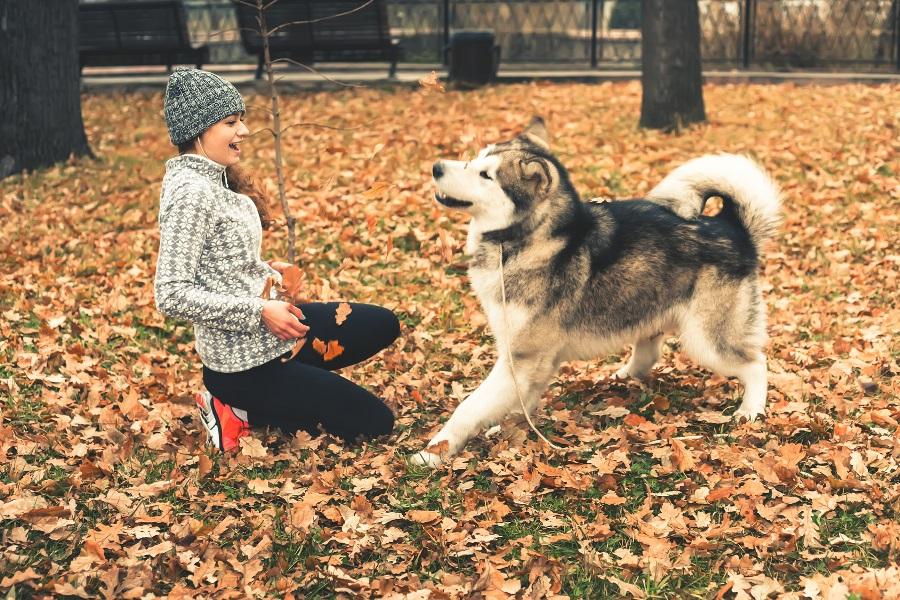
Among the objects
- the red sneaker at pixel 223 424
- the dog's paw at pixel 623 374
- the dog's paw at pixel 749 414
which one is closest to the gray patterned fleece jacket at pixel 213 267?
the red sneaker at pixel 223 424

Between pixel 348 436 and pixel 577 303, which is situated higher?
pixel 577 303

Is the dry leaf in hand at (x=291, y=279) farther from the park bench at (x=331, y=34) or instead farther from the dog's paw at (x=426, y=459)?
the park bench at (x=331, y=34)

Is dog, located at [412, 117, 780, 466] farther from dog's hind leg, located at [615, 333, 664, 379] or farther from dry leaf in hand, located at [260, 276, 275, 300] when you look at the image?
dry leaf in hand, located at [260, 276, 275, 300]

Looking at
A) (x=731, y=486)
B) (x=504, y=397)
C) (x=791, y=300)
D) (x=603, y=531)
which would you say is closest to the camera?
(x=603, y=531)

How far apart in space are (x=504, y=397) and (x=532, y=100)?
8751 mm

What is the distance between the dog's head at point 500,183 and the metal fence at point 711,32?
39.5ft

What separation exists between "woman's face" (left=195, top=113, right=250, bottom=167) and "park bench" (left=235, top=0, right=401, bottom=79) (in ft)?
30.8

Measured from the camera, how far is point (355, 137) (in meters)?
10.8

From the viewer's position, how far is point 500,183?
4391 mm

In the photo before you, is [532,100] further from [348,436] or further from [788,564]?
[788,564]

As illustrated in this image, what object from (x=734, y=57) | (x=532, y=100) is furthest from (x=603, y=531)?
(x=734, y=57)

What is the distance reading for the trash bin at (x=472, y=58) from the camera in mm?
Result: 13625

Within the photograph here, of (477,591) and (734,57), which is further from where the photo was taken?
(734,57)

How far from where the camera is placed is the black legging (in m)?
4.43
